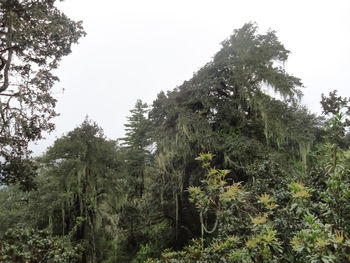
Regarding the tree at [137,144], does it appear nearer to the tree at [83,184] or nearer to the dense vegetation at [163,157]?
the dense vegetation at [163,157]

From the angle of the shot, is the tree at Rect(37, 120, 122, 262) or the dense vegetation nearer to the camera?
the dense vegetation

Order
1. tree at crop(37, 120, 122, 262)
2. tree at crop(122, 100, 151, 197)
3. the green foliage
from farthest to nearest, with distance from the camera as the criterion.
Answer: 1. tree at crop(122, 100, 151, 197)
2. tree at crop(37, 120, 122, 262)
3. the green foliage

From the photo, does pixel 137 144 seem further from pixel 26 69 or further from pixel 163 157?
pixel 26 69

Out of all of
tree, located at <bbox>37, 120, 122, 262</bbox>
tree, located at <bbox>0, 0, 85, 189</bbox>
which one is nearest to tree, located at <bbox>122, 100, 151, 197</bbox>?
tree, located at <bbox>37, 120, 122, 262</bbox>

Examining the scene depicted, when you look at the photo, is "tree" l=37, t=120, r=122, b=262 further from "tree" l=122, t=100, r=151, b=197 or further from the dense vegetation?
"tree" l=122, t=100, r=151, b=197

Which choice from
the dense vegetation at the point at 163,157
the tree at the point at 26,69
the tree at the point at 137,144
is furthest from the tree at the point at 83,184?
the tree at the point at 26,69

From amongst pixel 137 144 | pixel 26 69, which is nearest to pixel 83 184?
pixel 26 69

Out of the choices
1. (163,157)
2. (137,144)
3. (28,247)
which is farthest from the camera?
(137,144)

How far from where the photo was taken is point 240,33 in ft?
31.7

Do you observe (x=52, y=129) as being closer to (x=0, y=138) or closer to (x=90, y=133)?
(x=0, y=138)

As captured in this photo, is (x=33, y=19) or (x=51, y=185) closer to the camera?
(x=33, y=19)

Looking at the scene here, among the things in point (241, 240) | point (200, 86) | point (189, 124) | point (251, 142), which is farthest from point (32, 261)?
point (200, 86)

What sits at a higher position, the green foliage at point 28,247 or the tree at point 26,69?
the tree at point 26,69

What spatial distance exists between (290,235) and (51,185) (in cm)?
884
